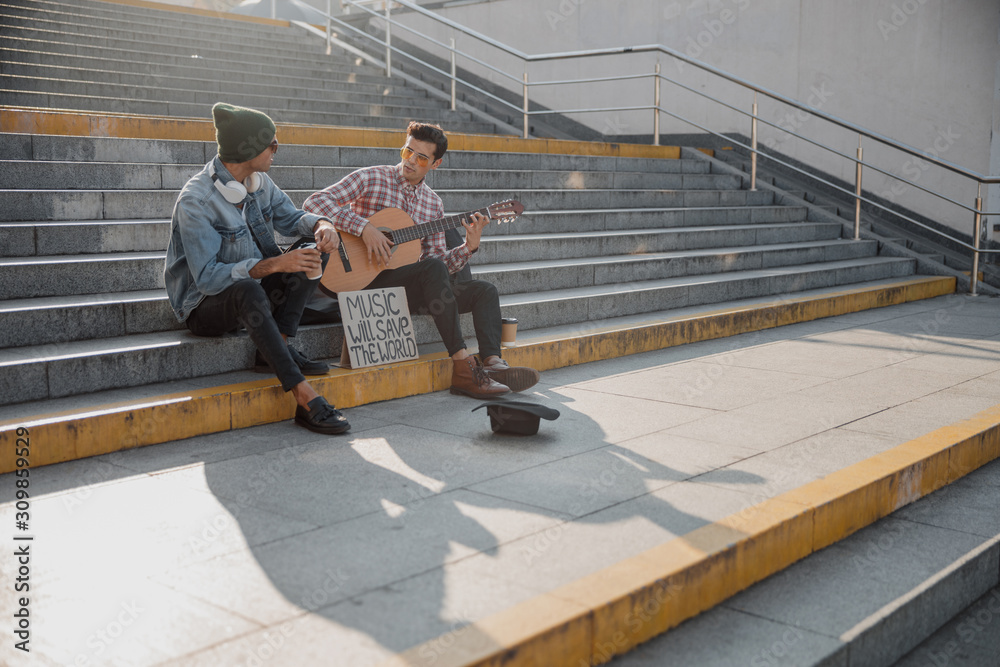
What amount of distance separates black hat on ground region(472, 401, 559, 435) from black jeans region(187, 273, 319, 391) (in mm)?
922

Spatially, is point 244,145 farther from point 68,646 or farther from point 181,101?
point 181,101

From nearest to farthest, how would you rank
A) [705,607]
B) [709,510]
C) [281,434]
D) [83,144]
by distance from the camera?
[705,607] < [709,510] < [281,434] < [83,144]

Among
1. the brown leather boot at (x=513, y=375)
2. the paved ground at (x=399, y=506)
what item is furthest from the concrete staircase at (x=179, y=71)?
the paved ground at (x=399, y=506)

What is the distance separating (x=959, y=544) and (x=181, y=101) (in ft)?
27.2

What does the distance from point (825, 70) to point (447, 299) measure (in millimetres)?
8381

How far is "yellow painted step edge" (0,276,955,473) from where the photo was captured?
12.1 feet

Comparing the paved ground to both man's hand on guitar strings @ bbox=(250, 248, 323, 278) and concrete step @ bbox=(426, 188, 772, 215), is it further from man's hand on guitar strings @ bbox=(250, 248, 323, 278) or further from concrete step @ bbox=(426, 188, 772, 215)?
concrete step @ bbox=(426, 188, 772, 215)

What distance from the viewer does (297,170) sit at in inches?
269

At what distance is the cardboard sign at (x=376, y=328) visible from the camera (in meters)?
4.85

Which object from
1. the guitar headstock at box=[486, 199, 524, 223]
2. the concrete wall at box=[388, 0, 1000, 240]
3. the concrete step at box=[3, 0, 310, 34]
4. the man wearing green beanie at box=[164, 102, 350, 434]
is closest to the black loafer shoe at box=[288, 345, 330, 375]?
the man wearing green beanie at box=[164, 102, 350, 434]

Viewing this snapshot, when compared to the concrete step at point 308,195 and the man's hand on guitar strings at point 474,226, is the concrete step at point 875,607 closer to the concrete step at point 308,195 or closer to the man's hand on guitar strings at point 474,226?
the man's hand on guitar strings at point 474,226

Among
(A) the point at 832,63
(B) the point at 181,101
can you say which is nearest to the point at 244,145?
(B) the point at 181,101

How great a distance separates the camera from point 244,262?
168 inches

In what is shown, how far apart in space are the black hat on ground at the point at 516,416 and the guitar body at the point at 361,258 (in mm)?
1333
